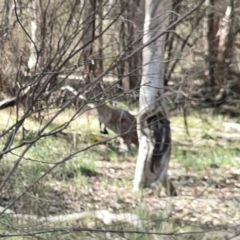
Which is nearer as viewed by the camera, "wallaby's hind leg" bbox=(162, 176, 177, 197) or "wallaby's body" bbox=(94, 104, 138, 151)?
"wallaby's hind leg" bbox=(162, 176, 177, 197)

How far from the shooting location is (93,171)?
25.6 ft

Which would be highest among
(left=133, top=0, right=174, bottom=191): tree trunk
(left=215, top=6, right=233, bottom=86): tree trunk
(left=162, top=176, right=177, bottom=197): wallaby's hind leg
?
(left=215, top=6, right=233, bottom=86): tree trunk

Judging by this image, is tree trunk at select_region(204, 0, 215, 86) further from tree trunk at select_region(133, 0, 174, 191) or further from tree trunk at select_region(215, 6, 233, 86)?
tree trunk at select_region(133, 0, 174, 191)

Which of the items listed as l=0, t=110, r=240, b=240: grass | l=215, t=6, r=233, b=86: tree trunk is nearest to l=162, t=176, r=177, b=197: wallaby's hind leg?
l=0, t=110, r=240, b=240: grass

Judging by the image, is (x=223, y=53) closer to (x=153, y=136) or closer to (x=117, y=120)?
(x=117, y=120)

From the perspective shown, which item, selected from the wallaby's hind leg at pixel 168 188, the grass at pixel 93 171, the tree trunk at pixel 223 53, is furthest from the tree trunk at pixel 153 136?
the tree trunk at pixel 223 53

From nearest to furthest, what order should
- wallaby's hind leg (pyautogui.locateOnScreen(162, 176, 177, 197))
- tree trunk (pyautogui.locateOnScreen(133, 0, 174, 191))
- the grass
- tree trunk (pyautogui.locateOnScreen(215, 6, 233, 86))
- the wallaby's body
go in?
the grass < tree trunk (pyautogui.locateOnScreen(133, 0, 174, 191)) < wallaby's hind leg (pyautogui.locateOnScreen(162, 176, 177, 197)) < the wallaby's body < tree trunk (pyautogui.locateOnScreen(215, 6, 233, 86))

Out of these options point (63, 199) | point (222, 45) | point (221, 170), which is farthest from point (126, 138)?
point (222, 45)

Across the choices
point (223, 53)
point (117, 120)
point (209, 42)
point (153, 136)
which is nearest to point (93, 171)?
point (117, 120)

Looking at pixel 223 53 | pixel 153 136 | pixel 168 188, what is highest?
pixel 223 53

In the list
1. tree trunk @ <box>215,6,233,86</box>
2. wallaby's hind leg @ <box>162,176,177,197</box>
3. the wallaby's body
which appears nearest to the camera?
wallaby's hind leg @ <box>162,176,177,197</box>

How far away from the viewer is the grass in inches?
220

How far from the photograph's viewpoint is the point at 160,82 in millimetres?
6125

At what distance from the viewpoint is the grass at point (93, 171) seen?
5582 mm
